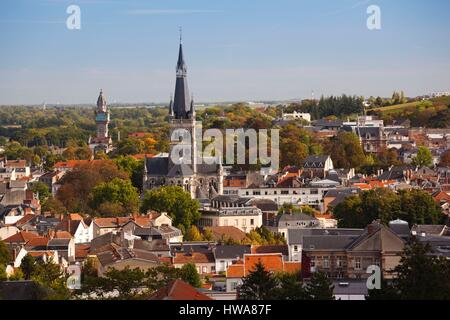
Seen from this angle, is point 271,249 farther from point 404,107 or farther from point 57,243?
point 404,107

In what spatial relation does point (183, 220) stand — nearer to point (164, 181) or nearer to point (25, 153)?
point (164, 181)

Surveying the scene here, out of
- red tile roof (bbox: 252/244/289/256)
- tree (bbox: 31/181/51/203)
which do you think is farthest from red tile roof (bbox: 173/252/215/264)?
tree (bbox: 31/181/51/203)

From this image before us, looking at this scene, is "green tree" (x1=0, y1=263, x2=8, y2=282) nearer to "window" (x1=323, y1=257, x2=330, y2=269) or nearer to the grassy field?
"window" (x1=323, y1=257, x2=330, y2=269)

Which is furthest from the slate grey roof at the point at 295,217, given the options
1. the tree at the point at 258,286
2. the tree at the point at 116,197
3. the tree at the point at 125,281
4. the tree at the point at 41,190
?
the tree at the point at 258,286

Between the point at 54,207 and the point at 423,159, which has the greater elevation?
the point at 423,159

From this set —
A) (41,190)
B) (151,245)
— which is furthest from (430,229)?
(41,190)

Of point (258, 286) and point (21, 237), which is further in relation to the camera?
point (21, 237)

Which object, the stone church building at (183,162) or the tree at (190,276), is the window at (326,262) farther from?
the stone church building at (183,162)
